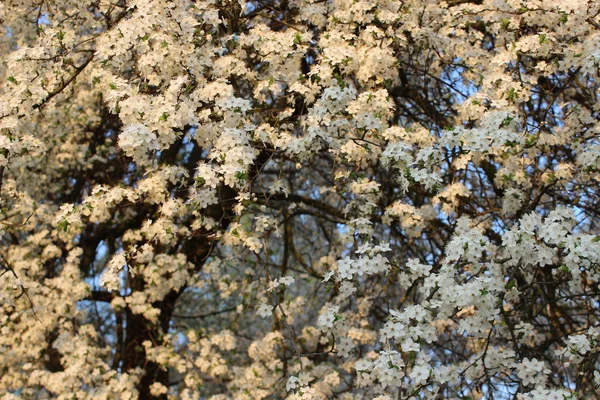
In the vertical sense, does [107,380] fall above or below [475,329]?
above

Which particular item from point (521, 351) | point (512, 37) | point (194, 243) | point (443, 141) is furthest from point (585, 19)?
point (194, 243)

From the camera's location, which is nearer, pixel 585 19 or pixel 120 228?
pixel 585 19

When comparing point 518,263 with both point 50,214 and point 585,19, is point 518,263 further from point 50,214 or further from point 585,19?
point 50,214

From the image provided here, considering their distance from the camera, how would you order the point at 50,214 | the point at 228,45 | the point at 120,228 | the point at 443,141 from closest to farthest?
1. the point at 443,141
2. the point at 228,45
3. the point at 50,214
4. the point at 120,228

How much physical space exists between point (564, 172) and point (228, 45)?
2.93 metres

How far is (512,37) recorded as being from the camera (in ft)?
19.9

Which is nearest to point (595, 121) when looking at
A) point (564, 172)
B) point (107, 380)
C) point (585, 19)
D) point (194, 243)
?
point (564, 172)

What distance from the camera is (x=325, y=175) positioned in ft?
29.9

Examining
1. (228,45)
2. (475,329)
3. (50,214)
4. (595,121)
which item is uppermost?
(50,214)

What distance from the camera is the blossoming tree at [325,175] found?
4.56 metres

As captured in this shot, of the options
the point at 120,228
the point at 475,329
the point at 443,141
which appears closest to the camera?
the point at 475,329

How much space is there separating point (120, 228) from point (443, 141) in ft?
17.5

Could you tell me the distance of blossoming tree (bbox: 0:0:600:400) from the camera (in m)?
4.56

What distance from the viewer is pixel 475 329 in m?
4.37
